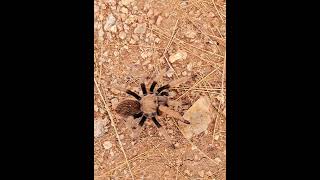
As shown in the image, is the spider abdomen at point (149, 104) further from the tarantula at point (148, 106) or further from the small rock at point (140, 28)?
the small rock at point (140, 28)

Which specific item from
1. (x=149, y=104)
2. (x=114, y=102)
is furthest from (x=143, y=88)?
(x=114, y=102)

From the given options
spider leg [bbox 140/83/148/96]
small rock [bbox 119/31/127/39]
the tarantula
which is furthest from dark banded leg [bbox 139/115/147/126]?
small rock [bbox 119/31/127/39]

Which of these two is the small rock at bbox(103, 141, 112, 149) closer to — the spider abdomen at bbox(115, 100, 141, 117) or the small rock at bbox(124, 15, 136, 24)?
the spider abdomen at bbox(115, 100, 141, 117)

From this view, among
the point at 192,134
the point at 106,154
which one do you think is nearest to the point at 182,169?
the point at 192,134

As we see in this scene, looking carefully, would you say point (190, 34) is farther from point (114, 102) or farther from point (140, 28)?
point (114, 102)

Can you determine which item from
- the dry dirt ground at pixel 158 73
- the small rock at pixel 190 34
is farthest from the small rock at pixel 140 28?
the small rock at pixel 190 34

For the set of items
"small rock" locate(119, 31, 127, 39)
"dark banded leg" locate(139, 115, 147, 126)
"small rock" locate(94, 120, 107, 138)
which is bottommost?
"small rock" locate(94, 120, 107, 138)
